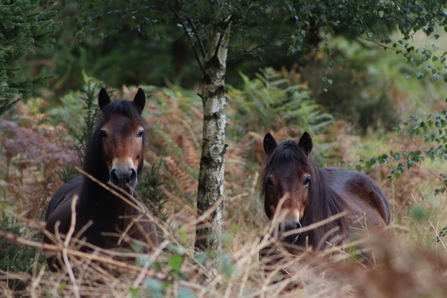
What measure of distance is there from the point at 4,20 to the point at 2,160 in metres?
4.51

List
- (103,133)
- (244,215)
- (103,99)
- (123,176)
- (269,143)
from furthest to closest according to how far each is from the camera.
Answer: (244,215) → (269,143) → (103,99) → (103,133) → (123,176)

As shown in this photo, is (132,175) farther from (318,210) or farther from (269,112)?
(269,112)

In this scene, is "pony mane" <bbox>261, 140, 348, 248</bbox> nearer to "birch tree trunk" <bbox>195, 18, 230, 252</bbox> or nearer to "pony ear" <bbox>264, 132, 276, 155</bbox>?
"pony ear" <bbox>264, 132, 276, 155</bbox>

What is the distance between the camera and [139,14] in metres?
Answer: 4.95

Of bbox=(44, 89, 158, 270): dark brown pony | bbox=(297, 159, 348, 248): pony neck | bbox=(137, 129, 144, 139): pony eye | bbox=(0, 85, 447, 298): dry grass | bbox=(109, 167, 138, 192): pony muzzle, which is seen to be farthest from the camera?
bbox=(297, 159, 348, 248): pony neck

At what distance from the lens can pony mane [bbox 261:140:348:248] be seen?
4.08m

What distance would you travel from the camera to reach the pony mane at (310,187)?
408cm

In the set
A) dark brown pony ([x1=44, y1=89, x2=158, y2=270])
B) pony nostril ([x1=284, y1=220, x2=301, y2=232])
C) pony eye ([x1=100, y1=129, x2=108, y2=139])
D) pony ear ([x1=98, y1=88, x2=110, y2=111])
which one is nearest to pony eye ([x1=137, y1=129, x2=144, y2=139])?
dark brown pony ([x1=44, y1=89, x2=158, y2=270])

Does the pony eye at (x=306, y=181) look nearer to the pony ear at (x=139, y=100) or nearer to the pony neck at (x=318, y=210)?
the pony neck at (x=318, y=210)

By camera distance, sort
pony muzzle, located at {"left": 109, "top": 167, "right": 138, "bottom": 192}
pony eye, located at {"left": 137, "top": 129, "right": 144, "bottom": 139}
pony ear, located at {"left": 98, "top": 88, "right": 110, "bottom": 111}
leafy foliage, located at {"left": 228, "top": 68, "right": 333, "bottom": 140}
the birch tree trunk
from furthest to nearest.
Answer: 1. leafy foliage, located at {"left": 228, "top": 68, "right": 333, "bottom": 140}
2. the birch tree trunk
3. pony ear, located at {"left": 98, "top": 88, "right": 110, "bottom": 111}
4. pony eye, located at {"left": 137, "top": 129, "right": 144, "bottom": 139}
5. pony muzzle, located at {"left": 109, "top": 167, "right": 138, "bottom": 192}

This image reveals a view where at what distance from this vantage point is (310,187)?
13.6 ft

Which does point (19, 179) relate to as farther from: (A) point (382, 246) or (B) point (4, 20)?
(A) point (382, 246)

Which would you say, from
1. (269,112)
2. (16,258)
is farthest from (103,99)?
(269,112)

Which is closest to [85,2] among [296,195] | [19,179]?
[296,195]
